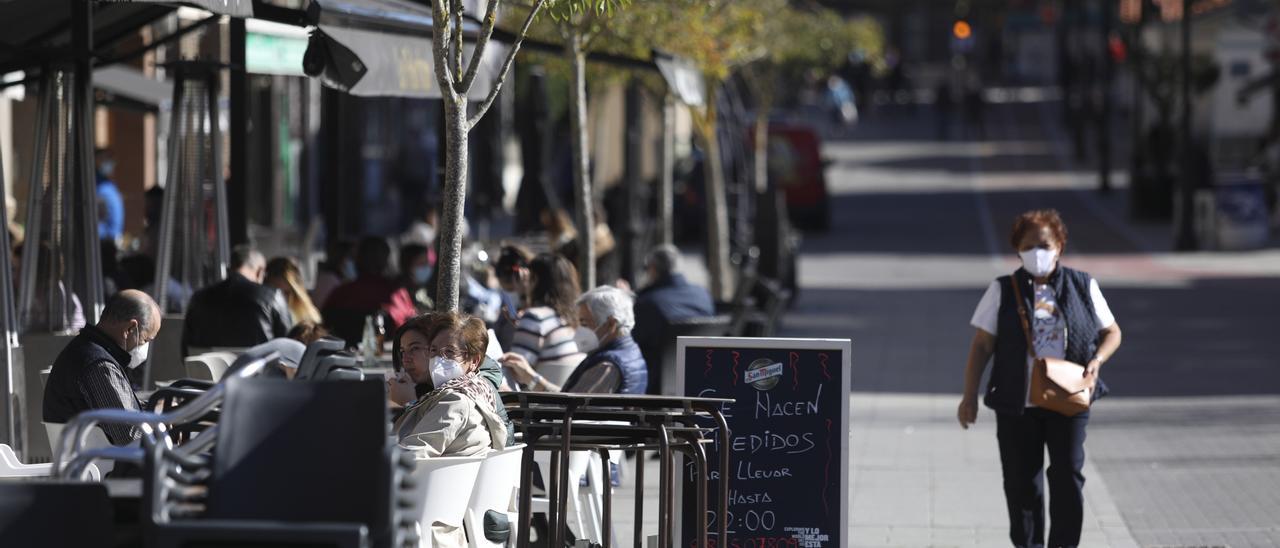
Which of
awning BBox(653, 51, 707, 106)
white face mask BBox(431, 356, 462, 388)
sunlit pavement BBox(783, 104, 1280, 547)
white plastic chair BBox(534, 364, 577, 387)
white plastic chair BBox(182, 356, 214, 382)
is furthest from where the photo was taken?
awning BBox(653, 51, 707, 106)

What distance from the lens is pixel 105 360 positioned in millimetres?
6934

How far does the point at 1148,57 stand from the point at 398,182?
45.3 ft

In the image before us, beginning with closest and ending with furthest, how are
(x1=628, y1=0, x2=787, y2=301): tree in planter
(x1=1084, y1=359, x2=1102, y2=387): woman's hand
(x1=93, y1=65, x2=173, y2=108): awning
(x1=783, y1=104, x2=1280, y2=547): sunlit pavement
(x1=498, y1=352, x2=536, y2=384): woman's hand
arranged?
(x1=1084, y1=359, x2=1102, y2=387): woman's hand < (x1=498, y1=352, x2=536, y2=384): woman's hand < (x1=783, y1=104, x2=1280, y2=547): sunlit pavement < (x1=628, y1=0, x2=787, y2=301): tree in planter < (x1=93, y1=65, x2=173, y2=108): awning

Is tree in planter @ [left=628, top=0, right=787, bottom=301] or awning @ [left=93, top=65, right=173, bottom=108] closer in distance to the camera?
tree in planter @ [left=628, top=0, right=787, bottom=301]

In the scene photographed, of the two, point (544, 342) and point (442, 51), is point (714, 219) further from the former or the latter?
point (442, 51)

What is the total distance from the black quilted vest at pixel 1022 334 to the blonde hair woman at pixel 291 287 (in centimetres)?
438

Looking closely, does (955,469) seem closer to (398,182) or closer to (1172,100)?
(398,182)

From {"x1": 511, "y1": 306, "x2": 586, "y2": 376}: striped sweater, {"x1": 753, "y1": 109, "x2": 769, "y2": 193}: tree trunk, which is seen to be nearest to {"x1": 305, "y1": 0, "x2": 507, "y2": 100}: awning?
{"x1": 511, "y1": 306, "x2": 586, "y2": 376}: striped sweater

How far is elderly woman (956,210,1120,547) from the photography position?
7.99 meters

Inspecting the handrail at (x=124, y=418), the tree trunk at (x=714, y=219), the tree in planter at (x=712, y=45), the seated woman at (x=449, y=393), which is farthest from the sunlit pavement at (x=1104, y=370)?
the handrail at (x=124, y=418)

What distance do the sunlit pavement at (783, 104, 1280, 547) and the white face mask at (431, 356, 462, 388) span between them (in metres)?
2.90

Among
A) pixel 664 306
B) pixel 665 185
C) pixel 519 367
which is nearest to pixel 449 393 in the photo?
pixel 519 367

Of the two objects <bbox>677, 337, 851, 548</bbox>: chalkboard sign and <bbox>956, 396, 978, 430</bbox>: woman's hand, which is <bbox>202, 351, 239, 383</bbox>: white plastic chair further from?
<bbox>956, 396, 978, 430</bbox>: woman's hand

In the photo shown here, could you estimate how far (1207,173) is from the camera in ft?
93.6
